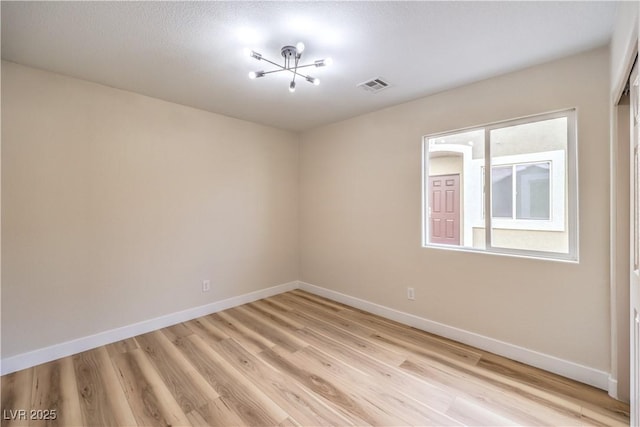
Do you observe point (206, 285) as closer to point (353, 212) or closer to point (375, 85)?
point (353, 212)

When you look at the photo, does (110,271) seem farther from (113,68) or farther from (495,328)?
(495,328)

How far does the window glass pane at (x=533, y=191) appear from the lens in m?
2.32

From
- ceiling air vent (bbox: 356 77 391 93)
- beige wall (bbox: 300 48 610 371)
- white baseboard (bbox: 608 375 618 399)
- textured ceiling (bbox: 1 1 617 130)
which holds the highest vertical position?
ceiling air vent (bbox: 356 77 391 93)

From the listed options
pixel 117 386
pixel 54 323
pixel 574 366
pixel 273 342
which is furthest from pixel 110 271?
pixel 574 366

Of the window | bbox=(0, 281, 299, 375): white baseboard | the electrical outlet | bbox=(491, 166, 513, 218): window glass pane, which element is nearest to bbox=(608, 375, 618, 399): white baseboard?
the window

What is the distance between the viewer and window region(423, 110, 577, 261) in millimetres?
2211

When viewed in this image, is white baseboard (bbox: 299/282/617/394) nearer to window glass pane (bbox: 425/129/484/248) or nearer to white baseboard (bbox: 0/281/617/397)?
white baseboard (bbox: 0/281/617/397)

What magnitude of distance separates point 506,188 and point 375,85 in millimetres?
1574

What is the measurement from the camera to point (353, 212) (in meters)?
3.62

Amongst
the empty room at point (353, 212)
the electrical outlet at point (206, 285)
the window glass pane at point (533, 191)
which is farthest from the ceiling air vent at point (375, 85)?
the electrical outlet at point (206, 285)

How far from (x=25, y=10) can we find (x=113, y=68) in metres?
0.66

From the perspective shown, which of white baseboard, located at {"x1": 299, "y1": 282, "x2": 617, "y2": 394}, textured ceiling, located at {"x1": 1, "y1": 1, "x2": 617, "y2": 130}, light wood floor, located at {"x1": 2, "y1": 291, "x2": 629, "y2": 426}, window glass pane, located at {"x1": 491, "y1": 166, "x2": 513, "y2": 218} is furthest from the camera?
window glass pane, located at {"x1": 491, "y1": 166, "x2": 513, "y2": 218}

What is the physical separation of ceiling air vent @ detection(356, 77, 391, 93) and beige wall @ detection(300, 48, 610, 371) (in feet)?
1.76

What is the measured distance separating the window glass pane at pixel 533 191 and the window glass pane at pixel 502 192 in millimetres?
54
